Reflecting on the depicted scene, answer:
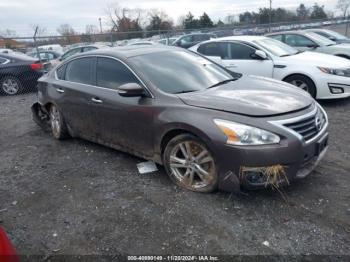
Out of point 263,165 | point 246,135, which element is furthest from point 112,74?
point 263,165

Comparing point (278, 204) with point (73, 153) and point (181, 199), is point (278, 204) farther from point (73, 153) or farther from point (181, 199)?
point (73, 153)

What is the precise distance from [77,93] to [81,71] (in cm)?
37

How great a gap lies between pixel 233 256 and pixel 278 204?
3.05 feet

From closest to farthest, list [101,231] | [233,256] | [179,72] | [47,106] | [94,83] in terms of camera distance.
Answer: [233,256] < [101,231] < [179,72] < [94,83] < [47,106]

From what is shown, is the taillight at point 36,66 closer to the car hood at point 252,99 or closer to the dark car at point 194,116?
the dark car at point 194,116

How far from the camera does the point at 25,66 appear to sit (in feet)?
35.1

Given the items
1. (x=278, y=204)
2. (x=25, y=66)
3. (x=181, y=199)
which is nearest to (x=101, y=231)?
(x=181, y=199)

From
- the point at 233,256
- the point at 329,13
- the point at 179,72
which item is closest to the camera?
the point at 233,256

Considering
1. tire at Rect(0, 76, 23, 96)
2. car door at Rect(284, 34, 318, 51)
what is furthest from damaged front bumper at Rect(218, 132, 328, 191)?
tire at Rect(0, 76, 23, 96)

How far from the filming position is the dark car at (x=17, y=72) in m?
10.6

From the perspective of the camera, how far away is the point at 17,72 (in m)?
10.6

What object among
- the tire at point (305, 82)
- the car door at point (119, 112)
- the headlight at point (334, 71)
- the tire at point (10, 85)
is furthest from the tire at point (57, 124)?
the tire at point (10, 85)

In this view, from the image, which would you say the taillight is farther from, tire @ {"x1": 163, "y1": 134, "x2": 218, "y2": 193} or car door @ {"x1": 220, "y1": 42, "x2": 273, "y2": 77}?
tire @ {"x1": 163, "y1": 134, "x2": 218, "y2": 193}

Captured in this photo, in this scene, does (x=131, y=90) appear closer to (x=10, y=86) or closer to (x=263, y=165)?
(x=263, y=165)
